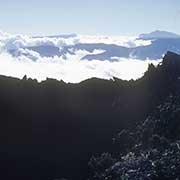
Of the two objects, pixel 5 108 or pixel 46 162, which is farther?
pixel 5 108

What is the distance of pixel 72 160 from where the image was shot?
148 m

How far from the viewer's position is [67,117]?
16638cm

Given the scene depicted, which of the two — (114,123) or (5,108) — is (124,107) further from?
(5,108)

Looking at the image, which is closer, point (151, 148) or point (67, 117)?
point (151, 148)

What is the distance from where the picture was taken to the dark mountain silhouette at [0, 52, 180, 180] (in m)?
146

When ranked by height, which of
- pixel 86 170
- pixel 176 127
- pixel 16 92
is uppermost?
pixel 16 92

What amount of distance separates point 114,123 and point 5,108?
3646 centimetres

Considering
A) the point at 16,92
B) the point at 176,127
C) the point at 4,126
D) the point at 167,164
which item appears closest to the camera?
the point at 167,164

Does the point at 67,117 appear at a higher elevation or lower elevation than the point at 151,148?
higher

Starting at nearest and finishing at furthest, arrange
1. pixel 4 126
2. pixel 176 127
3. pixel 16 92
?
pixel 176 127 < pixel 4 126 < pixel 16 92

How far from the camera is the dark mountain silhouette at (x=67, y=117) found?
14638 centimetres

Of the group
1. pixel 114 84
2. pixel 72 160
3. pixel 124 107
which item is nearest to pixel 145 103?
pixel 124 107

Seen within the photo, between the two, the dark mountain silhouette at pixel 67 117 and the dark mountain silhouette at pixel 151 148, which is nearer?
the dark mountain silhouette at pixel 151 148

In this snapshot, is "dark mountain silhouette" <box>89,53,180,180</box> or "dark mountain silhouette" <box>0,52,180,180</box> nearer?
"dark mountain silhouette" <box>89,53,180,180</box>
